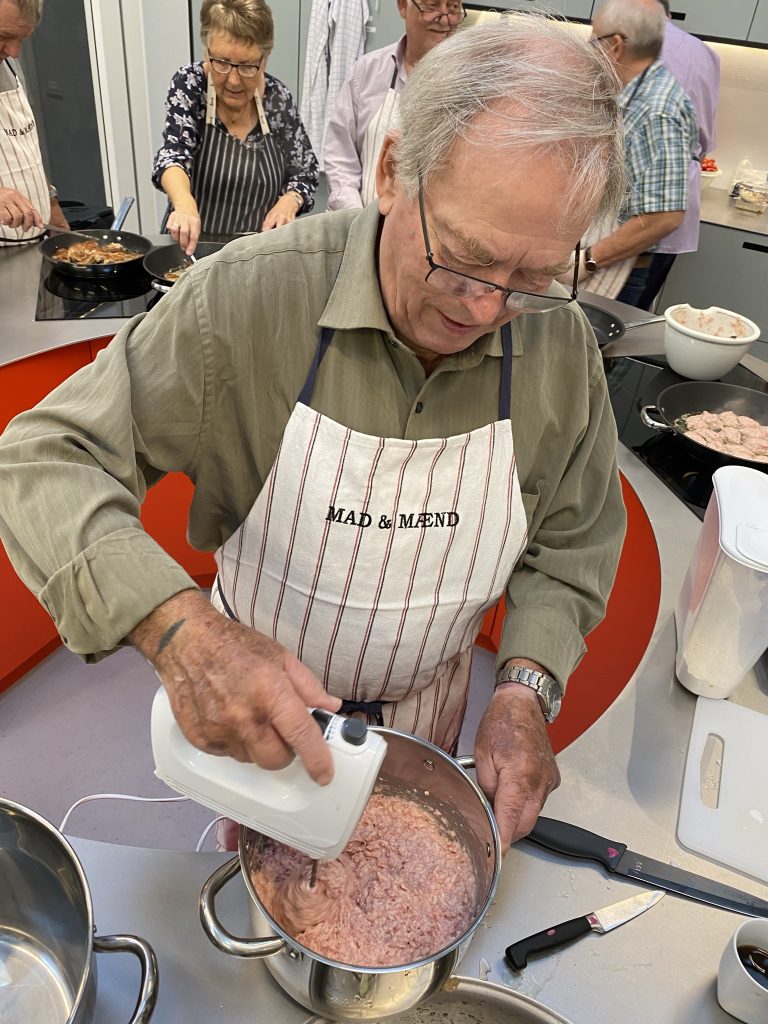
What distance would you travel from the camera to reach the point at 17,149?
8.03ft

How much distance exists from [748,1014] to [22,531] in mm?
891

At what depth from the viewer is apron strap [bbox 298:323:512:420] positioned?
0.98m

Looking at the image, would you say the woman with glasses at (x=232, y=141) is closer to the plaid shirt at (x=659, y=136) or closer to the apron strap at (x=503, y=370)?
the plaid shirt at (x=659, y=136)

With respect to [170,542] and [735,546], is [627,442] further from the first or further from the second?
[170,542]

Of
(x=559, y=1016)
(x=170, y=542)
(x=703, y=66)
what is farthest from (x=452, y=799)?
(x=703, y=66)

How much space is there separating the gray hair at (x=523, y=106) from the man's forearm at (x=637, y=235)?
2202 mm

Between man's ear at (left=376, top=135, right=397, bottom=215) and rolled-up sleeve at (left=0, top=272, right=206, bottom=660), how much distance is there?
0.87 feet

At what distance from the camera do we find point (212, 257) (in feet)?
3.17

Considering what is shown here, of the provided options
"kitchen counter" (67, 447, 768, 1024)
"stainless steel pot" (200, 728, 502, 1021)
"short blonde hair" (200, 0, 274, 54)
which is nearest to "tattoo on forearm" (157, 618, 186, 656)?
"stainless steel pot" (200, 728, 502, 1021)

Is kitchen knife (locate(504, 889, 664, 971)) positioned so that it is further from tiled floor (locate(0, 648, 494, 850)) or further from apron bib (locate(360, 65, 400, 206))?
apron bib (locate(360, 65, 400, 206))

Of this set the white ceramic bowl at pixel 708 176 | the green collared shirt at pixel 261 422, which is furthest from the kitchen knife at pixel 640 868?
the white ceramic bowl at pixel 708 176

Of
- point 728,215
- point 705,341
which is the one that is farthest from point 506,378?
point 728,215

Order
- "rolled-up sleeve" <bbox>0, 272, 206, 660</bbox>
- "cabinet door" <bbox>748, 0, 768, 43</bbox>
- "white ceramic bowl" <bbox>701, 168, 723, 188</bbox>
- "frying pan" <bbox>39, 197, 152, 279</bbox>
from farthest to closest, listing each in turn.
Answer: "white ceramic bowl" <bbox>701, 168, 723, 188</bbox> → "cabinet door" <bbox>748, 0, 768, 43</bbox> → "frying pan" <bbox>39, 197, 152, 279</bbox> → "rolled-up sleeve" <bbox>0, 272, 206, 660</bbox>

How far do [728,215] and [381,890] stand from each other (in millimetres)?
4413
